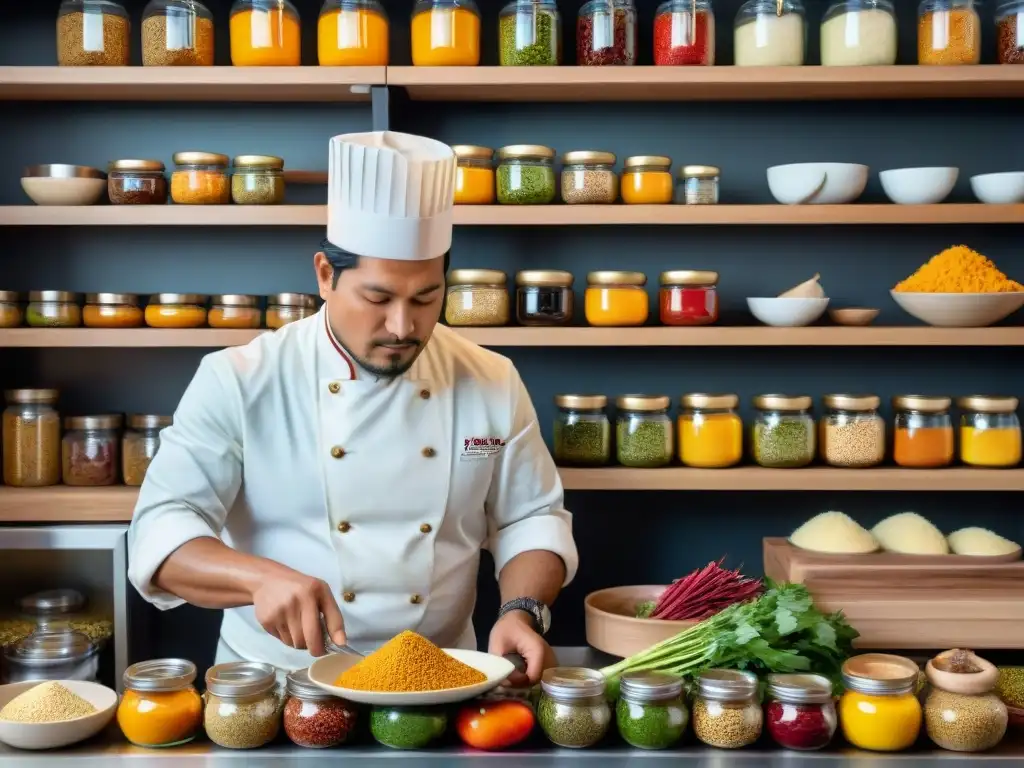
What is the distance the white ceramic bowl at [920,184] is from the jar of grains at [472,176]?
974 mm

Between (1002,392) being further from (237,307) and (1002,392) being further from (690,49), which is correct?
(237,307)

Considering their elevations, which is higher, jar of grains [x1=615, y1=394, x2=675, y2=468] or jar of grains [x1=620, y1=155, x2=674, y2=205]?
jar of grains [x1=620, y1=155, x2=674, y2=205]

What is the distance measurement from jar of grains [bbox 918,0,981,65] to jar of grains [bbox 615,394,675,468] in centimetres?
105

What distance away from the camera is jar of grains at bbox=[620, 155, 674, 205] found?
2705mm

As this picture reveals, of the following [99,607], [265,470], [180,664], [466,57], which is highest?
[466,57]

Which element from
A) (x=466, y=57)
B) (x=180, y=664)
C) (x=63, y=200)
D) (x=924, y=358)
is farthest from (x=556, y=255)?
(x=180, y=664)

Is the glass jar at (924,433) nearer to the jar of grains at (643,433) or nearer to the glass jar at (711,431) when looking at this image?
the glass jar at (711,431)

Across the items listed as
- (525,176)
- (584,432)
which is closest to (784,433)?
(584,432)

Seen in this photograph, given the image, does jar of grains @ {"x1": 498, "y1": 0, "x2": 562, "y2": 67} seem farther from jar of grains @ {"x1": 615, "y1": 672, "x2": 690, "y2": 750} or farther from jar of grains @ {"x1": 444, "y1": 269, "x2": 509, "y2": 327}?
jar of grains @ {"x1": 615, "y1": 672, "x2": 690, "y2": 750}

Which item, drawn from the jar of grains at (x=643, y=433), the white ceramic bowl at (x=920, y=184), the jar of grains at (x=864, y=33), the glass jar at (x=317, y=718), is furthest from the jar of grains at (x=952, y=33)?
the glass jar at (x=317, y=718)

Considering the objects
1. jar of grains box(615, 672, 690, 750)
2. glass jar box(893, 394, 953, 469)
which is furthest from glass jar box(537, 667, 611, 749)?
glass jar box(893, 394, 953, 469)

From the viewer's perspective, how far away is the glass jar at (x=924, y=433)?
2.70 meters

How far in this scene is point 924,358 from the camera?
9.96 feet

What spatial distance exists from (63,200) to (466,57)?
105cm
